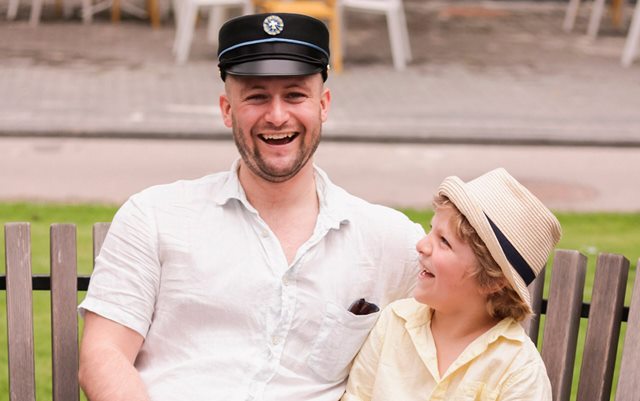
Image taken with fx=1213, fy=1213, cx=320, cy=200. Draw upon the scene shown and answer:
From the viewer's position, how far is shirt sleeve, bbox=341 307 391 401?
3.16 meters

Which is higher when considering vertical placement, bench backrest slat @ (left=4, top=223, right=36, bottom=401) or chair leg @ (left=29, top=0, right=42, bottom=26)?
bench backrest slat @ (left=4, top=223, right=36, bottom=401)

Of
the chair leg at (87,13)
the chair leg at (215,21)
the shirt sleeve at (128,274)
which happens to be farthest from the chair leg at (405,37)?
the shirt sleeve at (128,274)

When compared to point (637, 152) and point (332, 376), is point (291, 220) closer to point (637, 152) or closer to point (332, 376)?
point (332, 376)

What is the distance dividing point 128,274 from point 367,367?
67 cm

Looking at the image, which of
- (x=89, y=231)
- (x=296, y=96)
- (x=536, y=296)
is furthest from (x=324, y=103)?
(x=89, y=231)

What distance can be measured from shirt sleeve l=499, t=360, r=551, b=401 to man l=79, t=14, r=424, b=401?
454 millimetres

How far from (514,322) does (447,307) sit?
0.56ft

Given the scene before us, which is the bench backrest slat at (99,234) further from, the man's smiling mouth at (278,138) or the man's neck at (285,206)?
the man's smiling mouth at (278,138)

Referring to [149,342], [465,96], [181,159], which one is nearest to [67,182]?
[181,159]

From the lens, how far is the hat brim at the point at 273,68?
3107 millimetres

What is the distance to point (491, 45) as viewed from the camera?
1343 cm

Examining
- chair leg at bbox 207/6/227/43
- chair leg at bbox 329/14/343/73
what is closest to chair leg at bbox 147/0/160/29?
chair leg at bbox 207/6/227/43

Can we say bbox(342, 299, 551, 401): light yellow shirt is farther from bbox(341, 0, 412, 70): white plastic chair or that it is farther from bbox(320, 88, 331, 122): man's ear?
bbox(341, 0, 412, 70): white plastic chair

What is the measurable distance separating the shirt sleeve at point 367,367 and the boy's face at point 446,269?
0.23 meters
